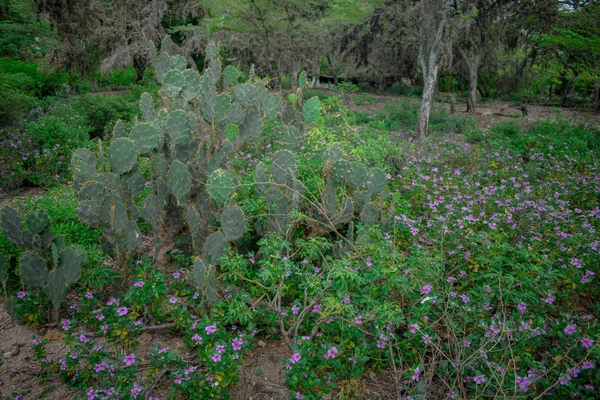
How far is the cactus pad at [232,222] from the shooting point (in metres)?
2.91

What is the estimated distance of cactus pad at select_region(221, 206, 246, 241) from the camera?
2.91 metres

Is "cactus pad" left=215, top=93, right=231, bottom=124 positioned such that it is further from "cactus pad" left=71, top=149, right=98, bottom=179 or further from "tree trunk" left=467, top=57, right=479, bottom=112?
"tree trunk" left=467, top=57, right=479, bottom=112

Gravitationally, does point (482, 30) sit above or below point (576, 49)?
above

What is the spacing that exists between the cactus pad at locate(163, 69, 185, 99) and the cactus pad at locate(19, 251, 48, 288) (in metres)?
1.76

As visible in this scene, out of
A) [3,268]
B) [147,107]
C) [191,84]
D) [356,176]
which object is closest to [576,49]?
[356,176]

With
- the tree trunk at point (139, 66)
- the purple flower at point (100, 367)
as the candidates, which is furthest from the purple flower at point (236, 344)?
the tree trunk at point (139, 66)

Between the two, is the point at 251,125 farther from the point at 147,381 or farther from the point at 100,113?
the point at 100,113

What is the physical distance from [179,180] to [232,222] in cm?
59

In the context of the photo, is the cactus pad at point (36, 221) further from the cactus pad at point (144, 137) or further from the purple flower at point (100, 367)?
the purple flower at point (100, 367)

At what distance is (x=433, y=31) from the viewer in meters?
8.95

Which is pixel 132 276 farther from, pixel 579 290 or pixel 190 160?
pixel 579 290

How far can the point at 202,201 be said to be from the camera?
355cm

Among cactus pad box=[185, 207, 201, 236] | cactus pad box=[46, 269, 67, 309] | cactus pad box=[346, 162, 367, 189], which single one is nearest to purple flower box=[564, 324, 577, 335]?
cactus pad box=[346, 162, 367, 189]

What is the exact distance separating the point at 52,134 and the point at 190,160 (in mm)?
3899
